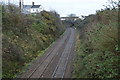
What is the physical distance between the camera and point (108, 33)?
10461mm

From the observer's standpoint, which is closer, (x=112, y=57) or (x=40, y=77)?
(x=112, y=57)

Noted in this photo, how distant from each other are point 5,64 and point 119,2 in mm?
10621

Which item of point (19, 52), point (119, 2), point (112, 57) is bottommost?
point (19, 52)

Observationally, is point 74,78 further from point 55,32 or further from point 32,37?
point 55,32

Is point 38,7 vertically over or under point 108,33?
over

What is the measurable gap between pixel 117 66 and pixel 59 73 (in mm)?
8960

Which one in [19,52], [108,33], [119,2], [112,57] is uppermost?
[119,2]

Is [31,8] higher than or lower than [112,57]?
higher

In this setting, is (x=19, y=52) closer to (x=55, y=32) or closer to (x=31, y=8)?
(x=55, y=32)

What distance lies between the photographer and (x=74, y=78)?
1592cm

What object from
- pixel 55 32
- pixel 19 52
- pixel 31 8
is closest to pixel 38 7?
pixel 31 8

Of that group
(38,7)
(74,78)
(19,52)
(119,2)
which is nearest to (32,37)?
(19,52)

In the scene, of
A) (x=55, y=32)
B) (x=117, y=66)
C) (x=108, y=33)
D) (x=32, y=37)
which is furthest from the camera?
(x=55, y=32)

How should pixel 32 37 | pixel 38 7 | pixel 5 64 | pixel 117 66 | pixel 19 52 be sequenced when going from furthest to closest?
pixel 38 7 < pixel 32 37 < pixel 19 52 < pixel 5 64 < pixel 117 66
